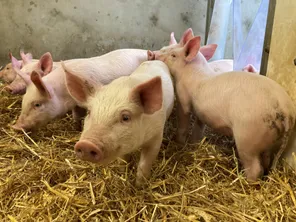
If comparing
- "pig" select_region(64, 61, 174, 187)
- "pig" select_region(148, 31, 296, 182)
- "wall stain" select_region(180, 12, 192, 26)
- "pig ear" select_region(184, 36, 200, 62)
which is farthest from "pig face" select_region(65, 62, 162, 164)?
"wall stain" select_region(180, 12, 192, 26)

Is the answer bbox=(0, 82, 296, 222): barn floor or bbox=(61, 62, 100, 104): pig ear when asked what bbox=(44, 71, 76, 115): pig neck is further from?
bbox=(61, 62, 100, 104): pig ear

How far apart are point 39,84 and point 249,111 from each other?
1.58 meters

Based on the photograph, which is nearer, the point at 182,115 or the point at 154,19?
the point at 182,115

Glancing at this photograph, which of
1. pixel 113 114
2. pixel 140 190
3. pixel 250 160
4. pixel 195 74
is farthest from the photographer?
pixel 195 74

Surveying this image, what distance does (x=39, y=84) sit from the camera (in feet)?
8.90

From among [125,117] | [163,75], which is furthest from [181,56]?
[125,117]

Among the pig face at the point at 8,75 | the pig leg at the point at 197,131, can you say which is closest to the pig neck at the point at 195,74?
the pig leg at the point at 197,131

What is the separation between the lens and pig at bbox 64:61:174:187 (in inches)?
66.4

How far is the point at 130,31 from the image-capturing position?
15.9ft

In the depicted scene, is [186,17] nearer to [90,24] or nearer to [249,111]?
Result: [90,24]

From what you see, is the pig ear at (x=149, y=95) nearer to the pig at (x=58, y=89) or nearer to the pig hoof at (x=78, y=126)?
the pig at (x=58, y=89)

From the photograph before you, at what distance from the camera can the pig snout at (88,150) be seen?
64.1 inches

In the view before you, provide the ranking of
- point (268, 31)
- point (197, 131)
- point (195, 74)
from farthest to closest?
point (197, 131)
point (195, 74)
point (268, 31)

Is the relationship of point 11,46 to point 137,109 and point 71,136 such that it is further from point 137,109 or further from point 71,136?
point 137,109
